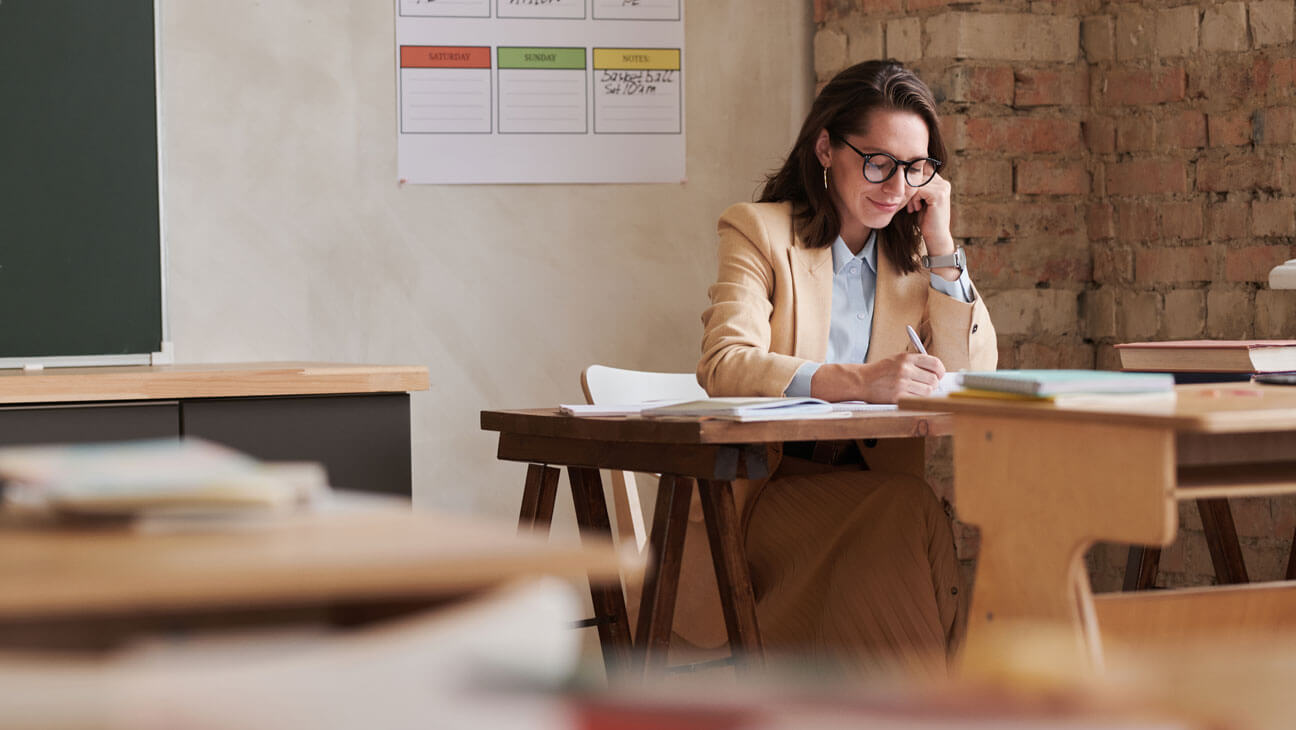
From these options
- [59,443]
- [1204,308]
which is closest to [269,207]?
[59,443]

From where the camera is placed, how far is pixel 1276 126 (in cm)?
308

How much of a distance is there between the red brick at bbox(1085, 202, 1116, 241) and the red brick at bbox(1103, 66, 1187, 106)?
250mm

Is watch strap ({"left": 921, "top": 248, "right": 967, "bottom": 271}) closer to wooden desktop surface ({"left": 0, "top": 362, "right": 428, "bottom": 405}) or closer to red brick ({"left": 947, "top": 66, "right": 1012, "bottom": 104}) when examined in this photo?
red brick ({"left": 947, "top": 66, "right": 1012, "bottom": 104})

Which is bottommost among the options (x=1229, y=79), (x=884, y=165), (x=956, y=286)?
(x=956, y=286)

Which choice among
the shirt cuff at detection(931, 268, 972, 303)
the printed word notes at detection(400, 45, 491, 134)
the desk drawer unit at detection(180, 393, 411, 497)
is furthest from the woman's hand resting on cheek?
the printed word notes at detection(400, 45, 491, 134)

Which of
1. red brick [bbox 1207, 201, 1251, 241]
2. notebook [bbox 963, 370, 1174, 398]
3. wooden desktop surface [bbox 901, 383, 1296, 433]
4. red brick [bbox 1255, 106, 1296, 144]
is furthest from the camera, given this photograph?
red brick [bbox 1207, 201, 1251, 241]

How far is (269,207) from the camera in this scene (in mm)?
3287

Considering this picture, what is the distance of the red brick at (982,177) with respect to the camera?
3.34 m

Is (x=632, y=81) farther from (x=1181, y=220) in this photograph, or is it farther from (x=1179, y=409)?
(x=1179, y=409)

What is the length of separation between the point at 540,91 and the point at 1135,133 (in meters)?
1.43

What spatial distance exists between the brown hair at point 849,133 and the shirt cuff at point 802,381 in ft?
1.10

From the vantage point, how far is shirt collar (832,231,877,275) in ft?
9.35

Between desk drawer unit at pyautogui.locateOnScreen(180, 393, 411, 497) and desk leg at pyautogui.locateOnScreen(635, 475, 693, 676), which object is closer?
desk leg at pyautogui.locateOnScreen(635, 475, 693, 676)

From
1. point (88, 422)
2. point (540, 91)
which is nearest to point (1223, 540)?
point (540, 91)
